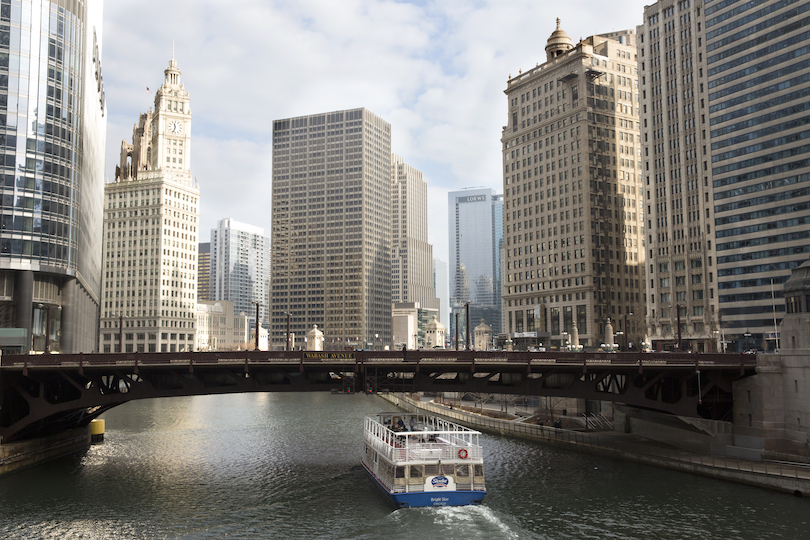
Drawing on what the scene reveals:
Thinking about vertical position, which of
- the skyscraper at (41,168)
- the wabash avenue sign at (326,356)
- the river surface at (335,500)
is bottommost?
the river surface at (335,500)

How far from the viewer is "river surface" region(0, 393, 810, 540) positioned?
43.7m

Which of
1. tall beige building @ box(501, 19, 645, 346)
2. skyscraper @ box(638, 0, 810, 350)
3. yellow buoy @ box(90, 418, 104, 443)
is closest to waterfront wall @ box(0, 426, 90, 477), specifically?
yellow buoy @ box(90, 418, 104, 443)

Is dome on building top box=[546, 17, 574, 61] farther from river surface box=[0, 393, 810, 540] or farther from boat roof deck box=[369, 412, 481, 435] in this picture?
boat roof deck box=[369, 412, 481, 435]

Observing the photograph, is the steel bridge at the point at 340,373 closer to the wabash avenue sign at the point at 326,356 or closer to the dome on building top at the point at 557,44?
the wabash avenue sign at the point at 326,356

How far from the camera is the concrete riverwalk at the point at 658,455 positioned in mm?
51375

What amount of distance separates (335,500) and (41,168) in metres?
66.0

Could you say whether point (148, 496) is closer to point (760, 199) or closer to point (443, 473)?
point (443, 473)

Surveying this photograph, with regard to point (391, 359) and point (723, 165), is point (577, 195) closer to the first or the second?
point (723, 165)

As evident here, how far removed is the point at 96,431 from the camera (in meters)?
78.9

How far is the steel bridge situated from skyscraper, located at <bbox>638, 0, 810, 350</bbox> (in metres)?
50.9

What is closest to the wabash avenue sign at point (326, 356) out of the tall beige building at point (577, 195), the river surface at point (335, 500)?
the river surface at point (335, 500)

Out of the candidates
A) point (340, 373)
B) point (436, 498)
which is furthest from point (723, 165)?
point (436, 498)

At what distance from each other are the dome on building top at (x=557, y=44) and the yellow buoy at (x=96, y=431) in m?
146

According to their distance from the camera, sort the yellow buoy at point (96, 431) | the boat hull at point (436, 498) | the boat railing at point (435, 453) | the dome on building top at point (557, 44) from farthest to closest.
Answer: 1. the dome on building top at point (557, 44)
2. the yellow buoy at point (96, 431)
3. the boat railing at point (435, 453)
4. the boat hull at point (436, 498)
